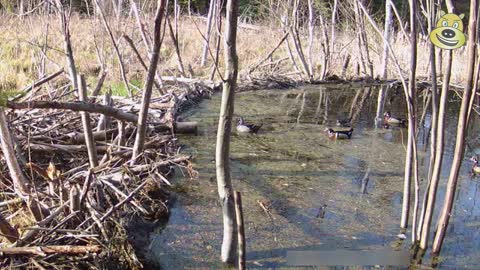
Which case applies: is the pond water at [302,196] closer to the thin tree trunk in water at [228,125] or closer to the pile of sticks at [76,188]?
the pile of sticks at [76,188]

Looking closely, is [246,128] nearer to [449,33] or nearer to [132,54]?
[449,33]

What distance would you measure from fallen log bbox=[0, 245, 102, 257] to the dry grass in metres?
7.02

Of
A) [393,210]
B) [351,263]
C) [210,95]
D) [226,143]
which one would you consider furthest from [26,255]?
[210,95]

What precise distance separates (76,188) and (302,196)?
2.66 meters

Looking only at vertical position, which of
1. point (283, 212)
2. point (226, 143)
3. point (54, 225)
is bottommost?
point (283, 212)

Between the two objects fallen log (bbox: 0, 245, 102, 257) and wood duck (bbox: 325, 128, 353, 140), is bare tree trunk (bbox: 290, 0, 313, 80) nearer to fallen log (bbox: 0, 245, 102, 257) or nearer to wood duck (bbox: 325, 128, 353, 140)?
wood duck (bbox: 325, 128, 353, 140)

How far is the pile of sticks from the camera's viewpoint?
3.29 meters

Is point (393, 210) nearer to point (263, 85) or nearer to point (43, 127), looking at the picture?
point (43, 127)

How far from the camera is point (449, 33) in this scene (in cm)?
330

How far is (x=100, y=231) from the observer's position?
365 centimetres

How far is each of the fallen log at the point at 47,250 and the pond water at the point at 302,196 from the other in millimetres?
763

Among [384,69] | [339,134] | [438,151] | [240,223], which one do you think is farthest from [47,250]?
[384,69]

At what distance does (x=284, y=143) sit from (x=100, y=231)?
13.6 ft

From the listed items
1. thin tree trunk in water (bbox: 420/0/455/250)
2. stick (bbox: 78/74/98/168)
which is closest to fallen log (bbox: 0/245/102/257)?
stick (bbox: 78/74/98/168)
